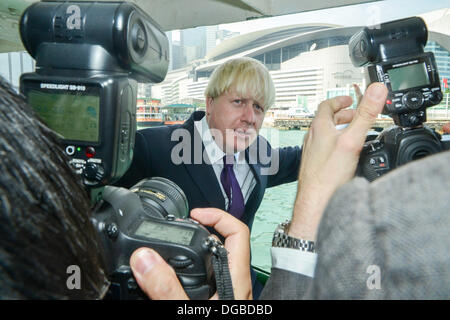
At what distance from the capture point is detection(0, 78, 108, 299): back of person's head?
0.71ft

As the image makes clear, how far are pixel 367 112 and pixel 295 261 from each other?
24 cm

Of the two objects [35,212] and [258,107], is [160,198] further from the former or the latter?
[258,107]

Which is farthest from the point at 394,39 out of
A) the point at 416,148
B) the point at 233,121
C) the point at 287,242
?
the point at 233,121

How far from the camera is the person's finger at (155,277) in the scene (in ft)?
1.39

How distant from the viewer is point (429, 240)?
212 mm

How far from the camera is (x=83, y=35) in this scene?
607mm

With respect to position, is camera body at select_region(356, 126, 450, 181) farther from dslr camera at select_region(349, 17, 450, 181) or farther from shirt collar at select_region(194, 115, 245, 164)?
shirt collar at select_region(194, 115, 245, 164)

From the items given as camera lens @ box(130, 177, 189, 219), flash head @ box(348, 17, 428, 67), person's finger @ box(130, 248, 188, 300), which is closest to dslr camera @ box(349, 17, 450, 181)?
flash head @ box(348, 17, 428, 67)

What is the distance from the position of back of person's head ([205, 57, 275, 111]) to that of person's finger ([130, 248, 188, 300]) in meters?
1.08

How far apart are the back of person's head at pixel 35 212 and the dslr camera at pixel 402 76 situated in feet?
2.21

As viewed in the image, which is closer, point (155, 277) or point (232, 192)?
point (155, 277)

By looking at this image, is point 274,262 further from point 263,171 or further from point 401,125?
point 263,171

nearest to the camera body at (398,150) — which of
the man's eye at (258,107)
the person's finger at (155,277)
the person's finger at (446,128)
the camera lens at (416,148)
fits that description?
the camera lens at (416,148)
